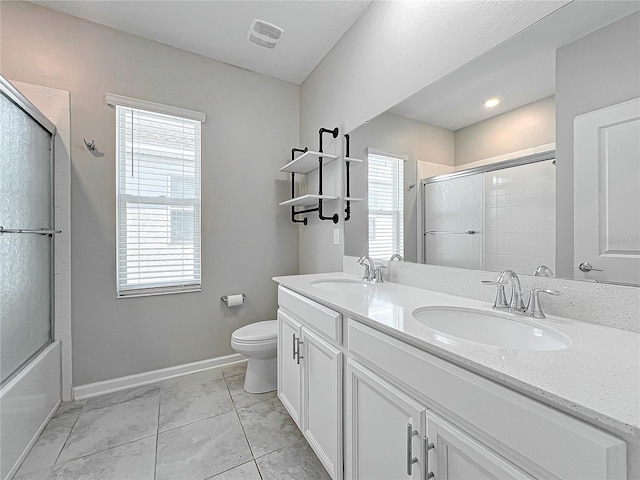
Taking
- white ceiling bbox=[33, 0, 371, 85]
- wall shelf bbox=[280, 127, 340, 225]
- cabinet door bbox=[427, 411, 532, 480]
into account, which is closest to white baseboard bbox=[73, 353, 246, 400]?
wall shelf bbox=[280, 127, 340, 225]

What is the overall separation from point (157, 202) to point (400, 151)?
1.86 m

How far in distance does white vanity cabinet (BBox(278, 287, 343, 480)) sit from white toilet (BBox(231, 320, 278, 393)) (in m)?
0.29

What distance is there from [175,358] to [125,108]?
1975 mm

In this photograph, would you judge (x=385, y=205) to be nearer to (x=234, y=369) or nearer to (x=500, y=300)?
(x=500, y=300)

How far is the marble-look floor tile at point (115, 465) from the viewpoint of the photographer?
53.0 inches

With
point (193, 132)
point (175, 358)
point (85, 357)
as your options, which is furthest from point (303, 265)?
point (85, 357)

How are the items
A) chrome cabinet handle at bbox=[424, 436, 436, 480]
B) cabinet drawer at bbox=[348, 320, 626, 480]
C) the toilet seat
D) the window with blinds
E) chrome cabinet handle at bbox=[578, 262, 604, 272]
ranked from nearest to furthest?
cabinet drawer at bbox=[348, 320, 626, 480], chrome cabinet handle at bbox=[424, 436, 436, 480], chrome cabinet handle at bbox=[578, 262, 604, 272], the window with blinds, the toilet seat

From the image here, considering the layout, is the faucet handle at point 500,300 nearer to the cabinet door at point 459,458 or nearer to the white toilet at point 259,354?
the cabinet door at point 459,458

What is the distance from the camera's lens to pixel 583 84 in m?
0.92

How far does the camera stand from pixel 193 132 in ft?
7.79

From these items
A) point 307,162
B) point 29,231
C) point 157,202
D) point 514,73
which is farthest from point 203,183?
point 514,73

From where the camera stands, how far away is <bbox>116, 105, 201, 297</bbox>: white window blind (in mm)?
2137

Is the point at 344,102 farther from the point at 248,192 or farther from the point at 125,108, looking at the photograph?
the point at 125,108

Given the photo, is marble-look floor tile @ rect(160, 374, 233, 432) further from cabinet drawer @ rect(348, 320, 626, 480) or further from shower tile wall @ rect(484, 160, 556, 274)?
shower tile wall @ rect(484, 160, 556, 274)
